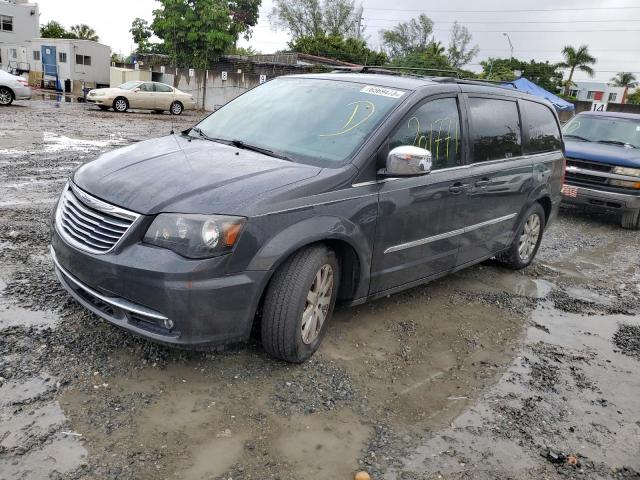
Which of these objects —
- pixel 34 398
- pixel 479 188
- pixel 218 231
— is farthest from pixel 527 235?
pixel 34 398

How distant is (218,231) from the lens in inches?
115

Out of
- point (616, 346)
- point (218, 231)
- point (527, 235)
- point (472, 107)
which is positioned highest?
point (472, 107)

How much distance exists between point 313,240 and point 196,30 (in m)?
34.6

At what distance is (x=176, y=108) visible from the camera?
2466cm

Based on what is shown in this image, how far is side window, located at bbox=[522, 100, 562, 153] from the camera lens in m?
5.56

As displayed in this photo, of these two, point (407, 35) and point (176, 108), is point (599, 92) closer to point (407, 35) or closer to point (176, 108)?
point (407, 35)

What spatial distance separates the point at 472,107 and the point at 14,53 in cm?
4263

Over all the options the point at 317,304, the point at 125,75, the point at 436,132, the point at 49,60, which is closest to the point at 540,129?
the point at 436,132

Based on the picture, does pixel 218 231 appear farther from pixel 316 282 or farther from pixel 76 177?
pixel 76 177

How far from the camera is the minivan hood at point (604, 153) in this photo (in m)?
8.86

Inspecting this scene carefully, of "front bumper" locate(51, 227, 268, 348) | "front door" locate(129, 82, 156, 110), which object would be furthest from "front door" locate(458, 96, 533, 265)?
"front door" locate(129, 82, 156, 110)

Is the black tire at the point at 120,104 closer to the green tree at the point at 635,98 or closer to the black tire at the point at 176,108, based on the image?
the black tire at the point at 176,108

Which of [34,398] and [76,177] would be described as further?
[76,177]

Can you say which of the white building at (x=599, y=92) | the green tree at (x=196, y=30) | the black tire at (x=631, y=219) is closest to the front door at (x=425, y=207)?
the black tire at (x=631, y=219)
